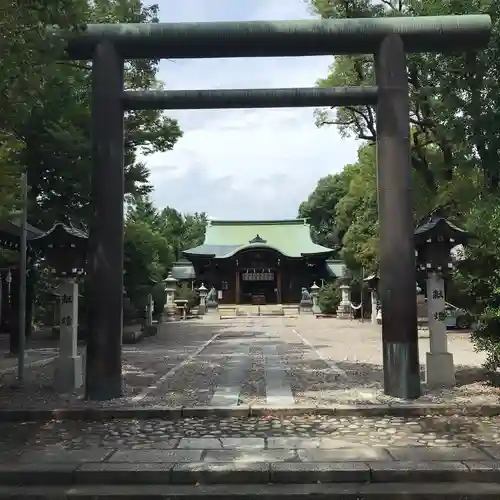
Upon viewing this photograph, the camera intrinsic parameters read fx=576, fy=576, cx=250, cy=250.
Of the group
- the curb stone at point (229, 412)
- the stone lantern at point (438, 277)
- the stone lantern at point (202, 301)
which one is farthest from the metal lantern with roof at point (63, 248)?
the stone lantern at point (202, 301)

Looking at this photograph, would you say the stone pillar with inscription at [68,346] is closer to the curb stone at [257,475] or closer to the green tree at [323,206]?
the curb stone at [257,475]

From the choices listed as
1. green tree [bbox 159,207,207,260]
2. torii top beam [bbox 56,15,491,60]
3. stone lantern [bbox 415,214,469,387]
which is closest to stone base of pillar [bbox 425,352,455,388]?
stone lantern [bbox 415,214,469,387]

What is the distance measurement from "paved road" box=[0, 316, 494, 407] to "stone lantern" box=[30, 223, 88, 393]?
0.43 meters

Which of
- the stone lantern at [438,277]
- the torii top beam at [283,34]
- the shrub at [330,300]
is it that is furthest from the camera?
the shrub at [330,300]

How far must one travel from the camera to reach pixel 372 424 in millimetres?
7633

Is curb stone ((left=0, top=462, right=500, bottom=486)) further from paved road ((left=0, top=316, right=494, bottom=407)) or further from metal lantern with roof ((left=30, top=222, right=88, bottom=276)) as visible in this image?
metal lantern with roof ((left=30, top=222, right=88, bottom=276))

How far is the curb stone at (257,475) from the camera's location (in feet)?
18.4

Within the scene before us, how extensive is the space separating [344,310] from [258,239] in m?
15.2

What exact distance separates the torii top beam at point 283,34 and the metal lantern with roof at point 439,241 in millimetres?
2983

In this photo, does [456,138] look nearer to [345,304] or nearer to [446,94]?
[446,94]

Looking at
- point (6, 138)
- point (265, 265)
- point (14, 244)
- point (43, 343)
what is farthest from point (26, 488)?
point (265, 265)

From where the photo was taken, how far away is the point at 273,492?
5352 mm

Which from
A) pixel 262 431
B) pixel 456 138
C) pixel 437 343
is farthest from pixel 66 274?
pixel 456 138

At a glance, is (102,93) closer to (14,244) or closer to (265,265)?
(14,244)
